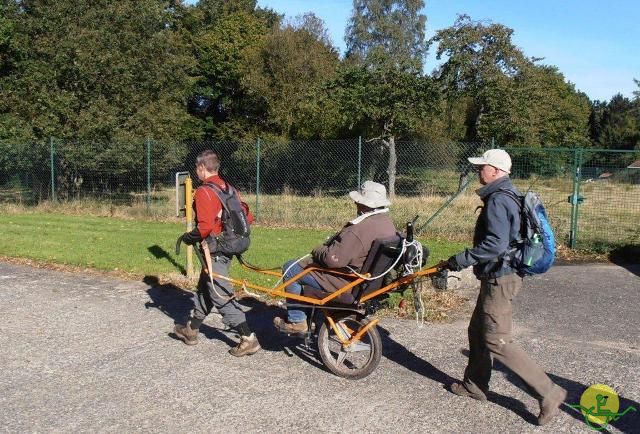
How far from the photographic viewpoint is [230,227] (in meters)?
5.45

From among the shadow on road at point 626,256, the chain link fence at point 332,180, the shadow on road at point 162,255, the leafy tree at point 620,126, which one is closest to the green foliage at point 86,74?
the chain link fence at point 332,180

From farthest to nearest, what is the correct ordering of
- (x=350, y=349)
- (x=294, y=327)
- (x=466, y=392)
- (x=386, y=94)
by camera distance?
1. (x=386, y=94)
2. (x=294, y=327)
3. (x=350, y=349)
4. (x=466, y=392)

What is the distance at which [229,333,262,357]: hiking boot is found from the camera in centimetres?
546

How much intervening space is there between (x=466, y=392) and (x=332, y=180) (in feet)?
43.7

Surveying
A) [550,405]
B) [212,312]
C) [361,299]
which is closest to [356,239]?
[361,299]

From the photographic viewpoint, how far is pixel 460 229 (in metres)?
13.3

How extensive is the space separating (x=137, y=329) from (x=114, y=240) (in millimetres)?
6091

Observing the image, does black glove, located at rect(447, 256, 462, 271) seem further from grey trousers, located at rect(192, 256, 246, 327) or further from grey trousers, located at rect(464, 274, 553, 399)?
grey trousers, located at rect(192, 256, 246, 327)

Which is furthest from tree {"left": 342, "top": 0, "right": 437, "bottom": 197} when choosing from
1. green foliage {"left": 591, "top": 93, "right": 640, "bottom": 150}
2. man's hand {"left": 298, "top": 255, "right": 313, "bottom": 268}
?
green foliage {"left": 591, "top": 93, "right": 640, "bottom": 150}

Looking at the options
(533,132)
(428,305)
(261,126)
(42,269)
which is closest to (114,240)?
(42,269)

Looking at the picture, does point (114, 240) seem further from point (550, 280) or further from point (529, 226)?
point (529, 226)

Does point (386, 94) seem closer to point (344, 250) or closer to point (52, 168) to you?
point (52, 168)

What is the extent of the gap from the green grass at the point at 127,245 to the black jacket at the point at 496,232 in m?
4.45

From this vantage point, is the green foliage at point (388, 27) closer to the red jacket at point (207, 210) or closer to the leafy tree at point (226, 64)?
the leafy tree at point (226, 64)
